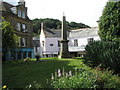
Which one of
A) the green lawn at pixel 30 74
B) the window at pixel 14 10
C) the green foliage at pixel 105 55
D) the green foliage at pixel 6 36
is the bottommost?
the green lawn at pixel 30 74

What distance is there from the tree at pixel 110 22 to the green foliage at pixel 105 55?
4.95 metres

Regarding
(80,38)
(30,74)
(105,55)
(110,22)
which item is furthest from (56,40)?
(105,55)

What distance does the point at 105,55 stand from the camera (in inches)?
286

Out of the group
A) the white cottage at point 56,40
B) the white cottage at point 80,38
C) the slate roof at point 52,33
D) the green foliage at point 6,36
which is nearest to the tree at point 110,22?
the green foliage at point 6,36

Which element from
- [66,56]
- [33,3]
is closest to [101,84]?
[33,3]

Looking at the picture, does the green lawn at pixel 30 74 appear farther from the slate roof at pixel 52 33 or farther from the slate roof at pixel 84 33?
the slate roof at pixel 52 33

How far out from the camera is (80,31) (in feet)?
114

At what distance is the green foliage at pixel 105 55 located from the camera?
6945 millimetres

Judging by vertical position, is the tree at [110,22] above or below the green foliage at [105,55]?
above

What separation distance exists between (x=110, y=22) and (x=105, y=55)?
23.0 ft

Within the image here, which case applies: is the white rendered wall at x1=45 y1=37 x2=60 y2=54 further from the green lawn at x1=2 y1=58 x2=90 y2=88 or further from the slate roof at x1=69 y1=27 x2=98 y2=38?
the green lawn at x1=2 y1=58 x2=90 y2=88

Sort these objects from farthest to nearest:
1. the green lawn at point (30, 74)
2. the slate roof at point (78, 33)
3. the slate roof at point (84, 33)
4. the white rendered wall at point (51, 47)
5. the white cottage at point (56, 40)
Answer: the white rendered wall at point (51, 47) → the white cottage at point (56, 40) → the slate roof at point (78, 33) → the slate roof at point (84, 33) → the green lawn at point (30, 74)

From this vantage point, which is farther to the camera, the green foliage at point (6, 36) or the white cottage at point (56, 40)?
the white cottage at point (56, 40)

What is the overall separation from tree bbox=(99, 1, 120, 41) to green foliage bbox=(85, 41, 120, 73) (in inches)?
195
